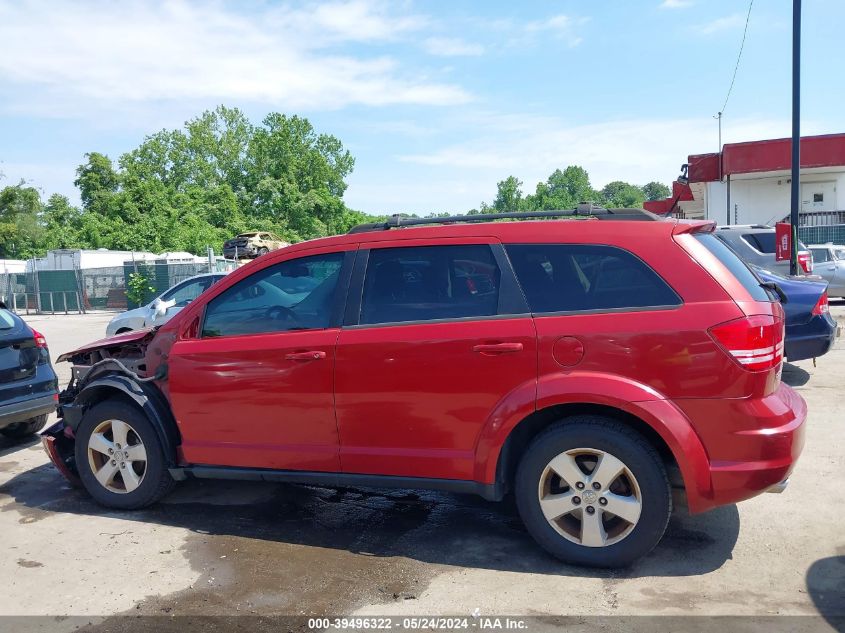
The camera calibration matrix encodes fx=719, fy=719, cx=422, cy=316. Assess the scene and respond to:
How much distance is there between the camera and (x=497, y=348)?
3.88 metres

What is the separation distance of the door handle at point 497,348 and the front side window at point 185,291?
1031 centimetres

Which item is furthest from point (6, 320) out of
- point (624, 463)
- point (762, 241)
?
point (762, 241)

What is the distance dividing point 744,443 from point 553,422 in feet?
3.12

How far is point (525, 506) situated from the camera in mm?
3908

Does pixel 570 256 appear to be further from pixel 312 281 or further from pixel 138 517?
pixel 138 517

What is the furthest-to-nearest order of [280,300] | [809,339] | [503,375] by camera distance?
[809,339]
[280,300]
[503,375]

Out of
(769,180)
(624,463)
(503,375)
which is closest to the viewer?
(624,463)

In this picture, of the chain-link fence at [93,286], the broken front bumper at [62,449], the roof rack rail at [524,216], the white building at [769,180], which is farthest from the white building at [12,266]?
the roof rack rail at [524,216]

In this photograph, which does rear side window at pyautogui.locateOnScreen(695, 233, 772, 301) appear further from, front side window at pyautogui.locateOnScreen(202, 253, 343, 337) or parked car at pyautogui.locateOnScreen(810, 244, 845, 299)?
parked car at pyautogui.locateOnScreen(810, 244, 845, 299)

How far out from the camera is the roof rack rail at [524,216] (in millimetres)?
4121

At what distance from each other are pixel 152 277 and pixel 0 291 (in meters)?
12.0

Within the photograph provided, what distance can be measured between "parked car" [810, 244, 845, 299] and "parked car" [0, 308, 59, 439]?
1680 cm

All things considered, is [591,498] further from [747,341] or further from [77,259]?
[77,259]

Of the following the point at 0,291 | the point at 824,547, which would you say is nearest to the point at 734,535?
the point at 824,547
